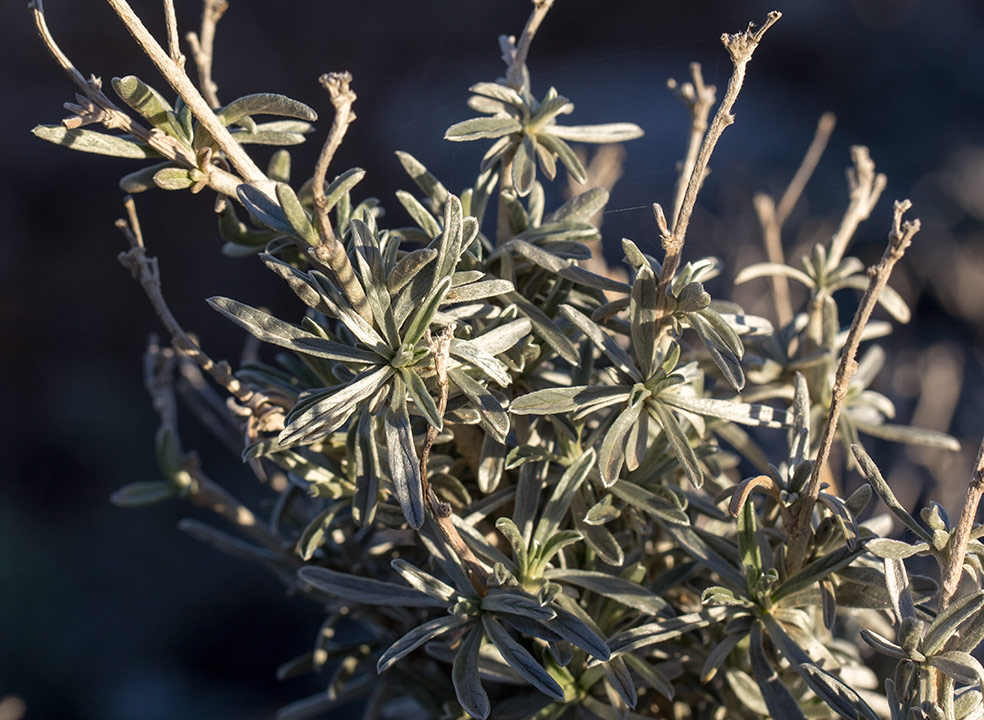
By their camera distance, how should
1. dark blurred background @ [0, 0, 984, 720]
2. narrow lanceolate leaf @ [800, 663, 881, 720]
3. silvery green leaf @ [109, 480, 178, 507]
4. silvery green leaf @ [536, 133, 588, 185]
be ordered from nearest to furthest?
narrow lanceolate leaf @ [800, 663, 881, 720], silvery green leaf @ [536, 133, 588, 185], silvery green leaf @ [109, 480, 178, 507], dark blurred background @ [0, 0, 984, 720]

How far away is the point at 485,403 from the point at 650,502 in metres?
0.15

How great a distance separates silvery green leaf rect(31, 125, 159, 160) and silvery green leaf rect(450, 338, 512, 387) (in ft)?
0.74

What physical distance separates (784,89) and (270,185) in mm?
3160

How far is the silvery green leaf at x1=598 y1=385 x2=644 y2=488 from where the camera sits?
50 centimetres

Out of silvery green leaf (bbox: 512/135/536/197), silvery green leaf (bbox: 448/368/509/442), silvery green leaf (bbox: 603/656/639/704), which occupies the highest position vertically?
silvery green leaf (bbox: 512/135/536/197)

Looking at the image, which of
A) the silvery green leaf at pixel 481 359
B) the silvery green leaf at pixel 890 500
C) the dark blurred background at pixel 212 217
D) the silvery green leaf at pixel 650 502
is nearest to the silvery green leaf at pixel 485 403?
the silvery green leaf at pixel 481 359

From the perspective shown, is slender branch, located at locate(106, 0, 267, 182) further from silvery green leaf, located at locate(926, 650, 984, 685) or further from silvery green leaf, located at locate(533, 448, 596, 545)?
silvery green leaf, located at locate(926, 650, 984, 685)

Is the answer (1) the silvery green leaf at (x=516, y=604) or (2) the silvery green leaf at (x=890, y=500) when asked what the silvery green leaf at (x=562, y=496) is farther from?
(2) the silvery green leaf at (x=890, y=500)

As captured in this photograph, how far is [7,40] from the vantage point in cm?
288

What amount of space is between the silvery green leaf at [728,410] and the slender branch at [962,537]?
119 mm

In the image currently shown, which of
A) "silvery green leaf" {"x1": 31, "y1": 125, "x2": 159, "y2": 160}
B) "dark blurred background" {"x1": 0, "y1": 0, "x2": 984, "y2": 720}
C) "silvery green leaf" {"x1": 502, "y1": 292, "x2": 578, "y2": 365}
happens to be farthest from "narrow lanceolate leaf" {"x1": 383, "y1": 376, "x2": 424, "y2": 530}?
"dark blurred background" {"x1": 0, "y1": 0, "x2": 984, "y2": 720}

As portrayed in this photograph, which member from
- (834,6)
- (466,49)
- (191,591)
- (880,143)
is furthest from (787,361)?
(834,6)

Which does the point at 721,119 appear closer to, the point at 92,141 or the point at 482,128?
the point at 482,128

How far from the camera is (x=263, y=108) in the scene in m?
0.50
